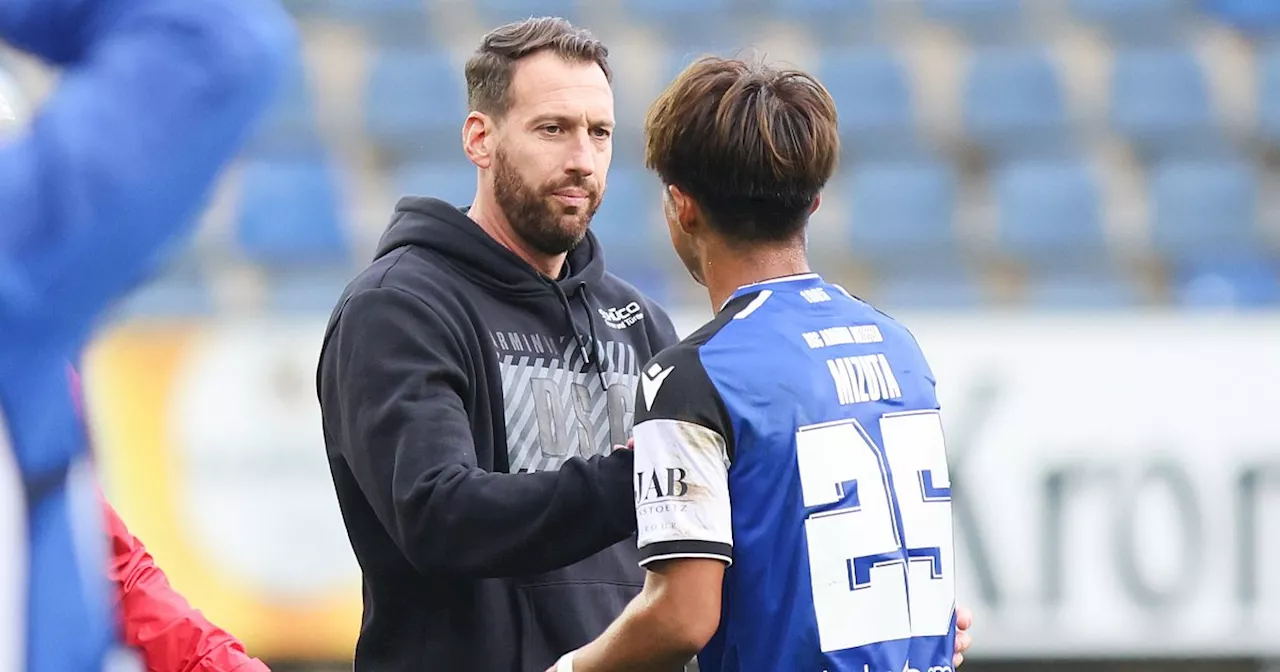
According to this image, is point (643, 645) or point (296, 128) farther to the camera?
point (296, 128)

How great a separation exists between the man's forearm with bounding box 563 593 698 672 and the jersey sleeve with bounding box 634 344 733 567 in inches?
2.5

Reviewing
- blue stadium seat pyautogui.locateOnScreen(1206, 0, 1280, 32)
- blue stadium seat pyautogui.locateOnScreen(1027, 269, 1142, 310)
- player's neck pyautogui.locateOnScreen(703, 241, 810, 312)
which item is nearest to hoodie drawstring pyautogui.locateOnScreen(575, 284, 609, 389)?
player's neck pyautogui.locateOnScreen(703, 241, 810, 312)

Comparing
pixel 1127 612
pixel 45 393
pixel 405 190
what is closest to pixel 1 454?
pixel 45 393

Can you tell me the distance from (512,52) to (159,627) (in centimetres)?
98

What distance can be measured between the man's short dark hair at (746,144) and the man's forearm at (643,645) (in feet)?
1.50

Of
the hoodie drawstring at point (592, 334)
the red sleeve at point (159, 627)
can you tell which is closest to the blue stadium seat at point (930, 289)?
the hoodie drawstring at point (592, 334)

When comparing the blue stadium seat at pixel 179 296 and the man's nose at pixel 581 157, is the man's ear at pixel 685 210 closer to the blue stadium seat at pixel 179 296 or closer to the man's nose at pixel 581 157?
the man's nose at pixel 581 157

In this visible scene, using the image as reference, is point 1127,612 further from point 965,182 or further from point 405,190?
point 405,190

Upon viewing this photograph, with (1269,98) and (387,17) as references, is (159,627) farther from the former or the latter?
(1269,98)

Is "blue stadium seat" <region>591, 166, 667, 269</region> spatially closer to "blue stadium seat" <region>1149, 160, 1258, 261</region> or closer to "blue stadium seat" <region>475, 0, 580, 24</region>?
"blue stadium seat" <region>475, 0, 580, 24</region>

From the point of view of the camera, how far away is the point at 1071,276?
779 centimetres

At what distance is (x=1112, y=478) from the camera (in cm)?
611

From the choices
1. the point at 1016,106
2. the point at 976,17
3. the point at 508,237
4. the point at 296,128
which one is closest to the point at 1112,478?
the point at 1016,106

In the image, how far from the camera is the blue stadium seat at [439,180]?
7914 millimetres
